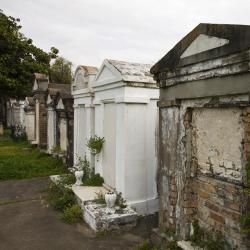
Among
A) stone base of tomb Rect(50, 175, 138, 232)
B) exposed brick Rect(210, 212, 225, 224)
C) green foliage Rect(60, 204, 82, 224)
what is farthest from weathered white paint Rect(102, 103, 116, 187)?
exposed brick Rect(210, 212, 225, 224)

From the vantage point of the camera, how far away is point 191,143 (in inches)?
170

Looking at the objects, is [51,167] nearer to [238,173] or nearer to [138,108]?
[138,108]

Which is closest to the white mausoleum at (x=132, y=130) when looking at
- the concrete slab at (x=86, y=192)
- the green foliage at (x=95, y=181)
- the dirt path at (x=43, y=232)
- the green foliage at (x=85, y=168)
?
the concrete slab at (x=86, y=192)

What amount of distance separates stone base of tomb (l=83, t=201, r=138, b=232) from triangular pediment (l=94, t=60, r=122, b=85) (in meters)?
2.66

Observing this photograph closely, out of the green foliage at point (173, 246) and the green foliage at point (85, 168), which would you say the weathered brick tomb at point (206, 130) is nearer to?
the green foliage at point (173, 246)

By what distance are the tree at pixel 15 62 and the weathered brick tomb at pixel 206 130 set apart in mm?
21530

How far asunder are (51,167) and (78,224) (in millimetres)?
5782

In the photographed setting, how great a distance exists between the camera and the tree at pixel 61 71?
38.8 metres

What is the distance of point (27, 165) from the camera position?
12.1 m

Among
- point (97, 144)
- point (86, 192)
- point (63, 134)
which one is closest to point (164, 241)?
point (86, 192)

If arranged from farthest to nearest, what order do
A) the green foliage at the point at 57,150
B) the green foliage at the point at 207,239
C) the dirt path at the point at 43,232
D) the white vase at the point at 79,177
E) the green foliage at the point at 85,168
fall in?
the green foliage at the point at 57,150
the green foliage at the point at 85,168
the white vase at the point at 79,177
the dirt path at the point at 43,232
the green foliage at the point at 207,239

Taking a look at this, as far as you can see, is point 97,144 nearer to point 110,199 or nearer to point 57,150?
point 110,199

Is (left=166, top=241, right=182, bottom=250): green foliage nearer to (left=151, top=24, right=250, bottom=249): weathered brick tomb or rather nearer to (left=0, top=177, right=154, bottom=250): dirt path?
(left=151, top=24, right=250, bottom=249): weathered brick tomb

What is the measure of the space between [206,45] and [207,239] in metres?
2.46
